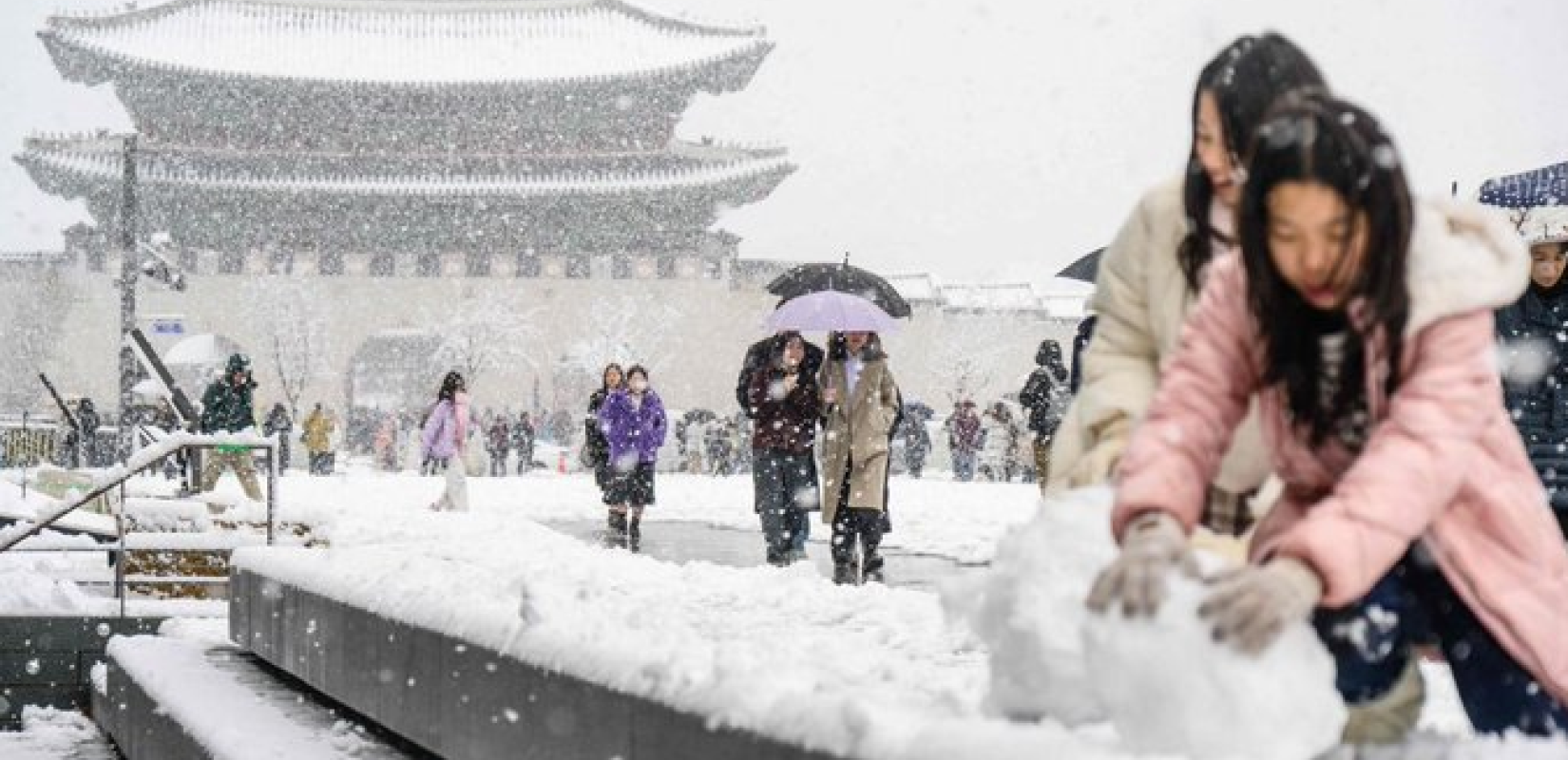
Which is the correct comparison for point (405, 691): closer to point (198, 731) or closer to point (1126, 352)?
point (198, 731)

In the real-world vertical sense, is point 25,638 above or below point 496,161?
below

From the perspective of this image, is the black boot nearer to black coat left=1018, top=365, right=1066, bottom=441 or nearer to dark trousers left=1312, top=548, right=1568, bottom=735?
black coat left=1018, top=365, right=1066, bottom=441

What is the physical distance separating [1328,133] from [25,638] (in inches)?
336

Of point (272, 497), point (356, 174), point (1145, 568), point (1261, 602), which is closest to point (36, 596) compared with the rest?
point (272, 497)

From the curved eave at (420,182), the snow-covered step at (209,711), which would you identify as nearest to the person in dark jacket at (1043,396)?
the snow-covered step at (209,711)

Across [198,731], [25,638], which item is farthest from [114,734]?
[198,731]

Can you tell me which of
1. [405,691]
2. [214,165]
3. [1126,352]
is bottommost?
[405,691]

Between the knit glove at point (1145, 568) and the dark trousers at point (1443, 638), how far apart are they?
21 centimetres

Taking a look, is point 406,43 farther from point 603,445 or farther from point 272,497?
point 272,497

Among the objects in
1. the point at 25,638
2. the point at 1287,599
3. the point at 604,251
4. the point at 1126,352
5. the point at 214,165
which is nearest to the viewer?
Answer: the point at 1287,599

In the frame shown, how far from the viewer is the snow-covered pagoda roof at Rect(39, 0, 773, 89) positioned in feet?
140

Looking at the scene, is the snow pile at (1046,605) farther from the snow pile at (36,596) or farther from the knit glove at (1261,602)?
the snow pile at (36,596)

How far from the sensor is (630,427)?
13.3 m

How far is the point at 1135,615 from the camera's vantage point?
2.06 meters
